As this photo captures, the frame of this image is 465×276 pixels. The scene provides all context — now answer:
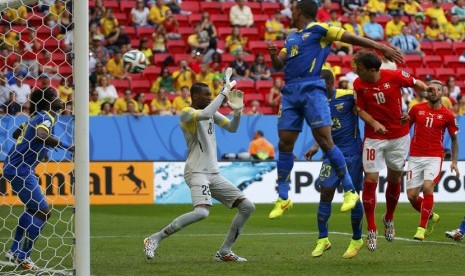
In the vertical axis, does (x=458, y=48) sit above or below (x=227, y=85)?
below

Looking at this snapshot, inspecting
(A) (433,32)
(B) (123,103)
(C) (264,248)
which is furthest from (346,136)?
(A) (433,32)

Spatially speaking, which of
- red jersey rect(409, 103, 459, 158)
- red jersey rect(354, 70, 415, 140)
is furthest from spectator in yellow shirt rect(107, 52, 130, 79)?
red jersey rect(354, 70, 415, 140)

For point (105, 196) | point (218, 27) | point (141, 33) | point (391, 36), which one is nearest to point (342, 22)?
point (391, 36)

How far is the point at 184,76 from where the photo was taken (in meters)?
26.4

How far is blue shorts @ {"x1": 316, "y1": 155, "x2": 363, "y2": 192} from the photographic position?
12297 millimetres

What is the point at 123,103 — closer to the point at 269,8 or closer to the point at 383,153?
the point at 269,8

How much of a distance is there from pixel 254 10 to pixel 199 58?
3.56 meters

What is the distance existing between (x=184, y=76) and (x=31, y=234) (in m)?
14.9

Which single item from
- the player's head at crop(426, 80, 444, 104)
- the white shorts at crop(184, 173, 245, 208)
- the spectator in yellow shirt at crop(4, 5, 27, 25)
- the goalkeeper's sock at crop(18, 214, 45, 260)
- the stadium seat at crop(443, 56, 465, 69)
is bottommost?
the goalkeeper's sock at crop(18, 214, 45, 260)

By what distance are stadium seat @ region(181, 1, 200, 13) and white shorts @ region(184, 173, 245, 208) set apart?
18067 mm

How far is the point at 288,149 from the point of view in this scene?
1177 cm

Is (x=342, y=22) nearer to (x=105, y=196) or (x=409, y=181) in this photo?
(x=105, y=196)

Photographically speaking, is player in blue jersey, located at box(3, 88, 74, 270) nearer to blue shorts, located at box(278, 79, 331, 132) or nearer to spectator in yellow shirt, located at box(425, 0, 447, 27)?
blue shorts, located at box(278, 79, 331, 132)

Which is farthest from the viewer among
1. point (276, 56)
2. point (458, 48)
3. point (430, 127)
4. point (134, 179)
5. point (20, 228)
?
point (458, 48)
